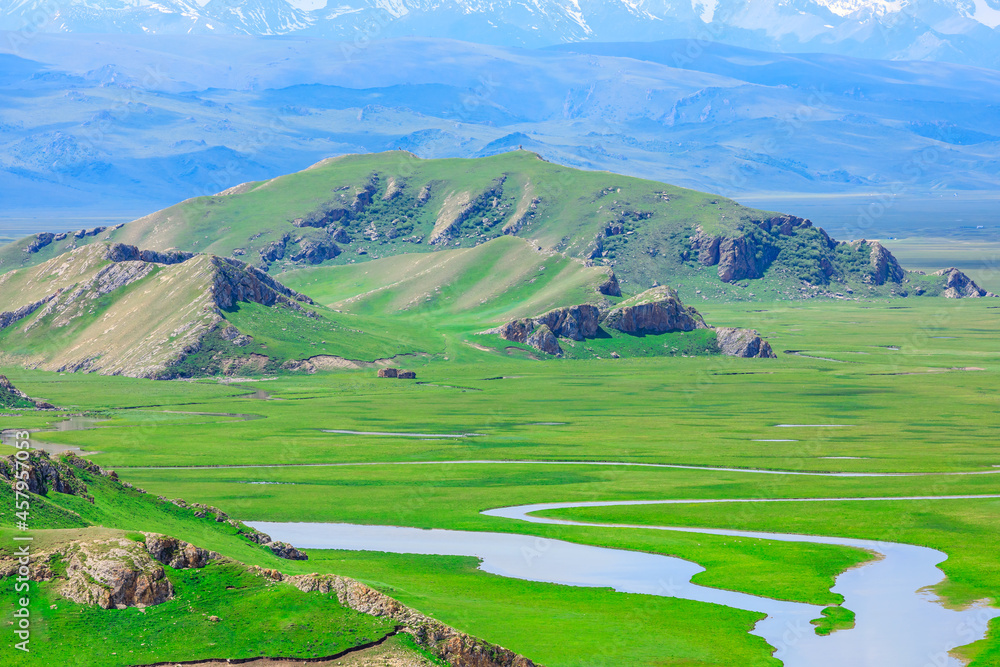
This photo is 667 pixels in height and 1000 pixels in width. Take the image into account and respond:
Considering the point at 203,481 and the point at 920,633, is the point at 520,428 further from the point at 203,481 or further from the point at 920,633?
the point at 920,633

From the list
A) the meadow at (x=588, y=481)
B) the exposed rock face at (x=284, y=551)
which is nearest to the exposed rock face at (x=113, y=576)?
the meadow at (x=588, y=481)

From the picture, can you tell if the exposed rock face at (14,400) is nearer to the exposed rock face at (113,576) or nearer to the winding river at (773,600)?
the winding river at (773,600)

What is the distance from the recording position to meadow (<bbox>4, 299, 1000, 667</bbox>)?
64000mm

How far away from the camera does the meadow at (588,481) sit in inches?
2520

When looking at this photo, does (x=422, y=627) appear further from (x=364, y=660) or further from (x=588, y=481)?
(x=588, y=481)

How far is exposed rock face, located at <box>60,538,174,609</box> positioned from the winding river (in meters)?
29.0

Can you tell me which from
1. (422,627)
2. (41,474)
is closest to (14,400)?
(41,474)

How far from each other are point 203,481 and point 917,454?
75965 millimetres

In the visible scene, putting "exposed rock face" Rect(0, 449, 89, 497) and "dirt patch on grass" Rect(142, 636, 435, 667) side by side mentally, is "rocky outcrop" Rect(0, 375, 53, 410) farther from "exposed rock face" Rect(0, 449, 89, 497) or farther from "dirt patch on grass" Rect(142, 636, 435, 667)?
"dirt patch on grass" Rect(142, 636, 435, 667)

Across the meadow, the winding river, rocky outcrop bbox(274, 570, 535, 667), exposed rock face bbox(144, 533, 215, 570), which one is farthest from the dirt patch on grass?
the winding river

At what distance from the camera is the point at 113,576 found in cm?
4656

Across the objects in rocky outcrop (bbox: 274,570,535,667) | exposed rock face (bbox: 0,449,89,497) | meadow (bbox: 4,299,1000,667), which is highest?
exposed rock face (bbox: 0,449,89,497)

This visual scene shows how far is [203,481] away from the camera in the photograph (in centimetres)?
11362

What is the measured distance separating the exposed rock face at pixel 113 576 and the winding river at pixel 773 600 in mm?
28982
